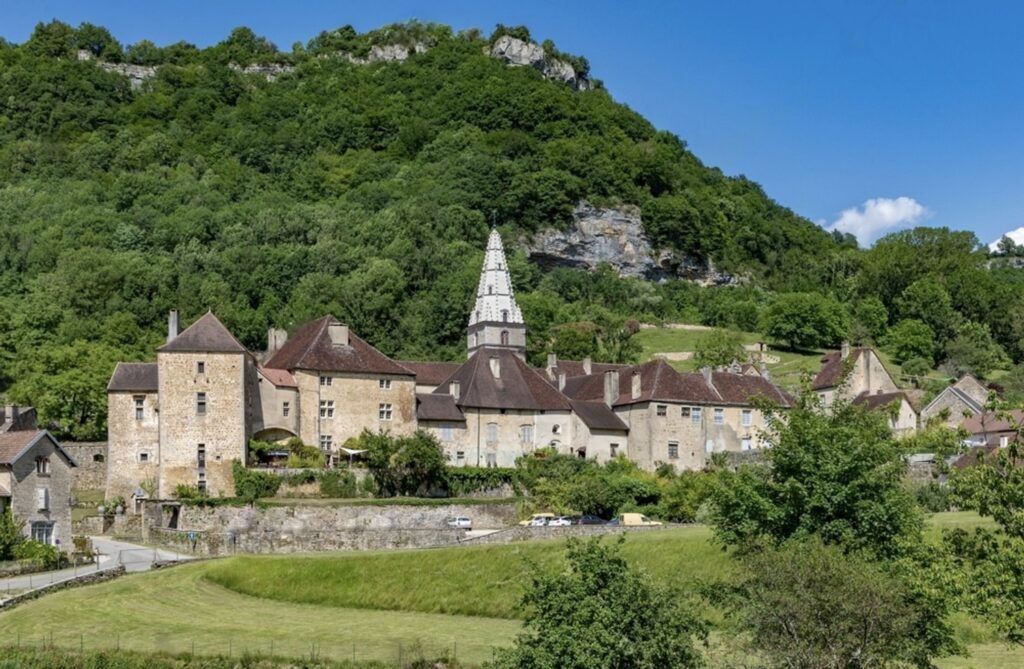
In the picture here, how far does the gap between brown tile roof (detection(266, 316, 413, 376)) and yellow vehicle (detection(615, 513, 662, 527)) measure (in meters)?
14.7

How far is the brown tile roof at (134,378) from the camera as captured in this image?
202 feet

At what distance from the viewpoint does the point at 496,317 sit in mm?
92625

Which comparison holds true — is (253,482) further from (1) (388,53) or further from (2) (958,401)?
(1) (388,53)

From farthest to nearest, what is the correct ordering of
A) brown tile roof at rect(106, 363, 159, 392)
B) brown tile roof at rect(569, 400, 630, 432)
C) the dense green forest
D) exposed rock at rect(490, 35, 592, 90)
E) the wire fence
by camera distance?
exposed rock at rect(490, 35, 592, 90) → the dense green forest → brown tile roof at rect(569, 400, 630, 432) → brown tile roof at rect(106, 363, 159, 392) → the wire fence

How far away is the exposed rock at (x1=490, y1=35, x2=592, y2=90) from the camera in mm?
182375

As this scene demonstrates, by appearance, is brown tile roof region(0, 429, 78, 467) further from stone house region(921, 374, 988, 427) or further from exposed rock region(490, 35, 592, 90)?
exposed rock region(490, 35, 592, 90)

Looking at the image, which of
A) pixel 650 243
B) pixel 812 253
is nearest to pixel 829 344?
pixel 650 243

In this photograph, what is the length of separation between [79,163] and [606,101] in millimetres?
67290

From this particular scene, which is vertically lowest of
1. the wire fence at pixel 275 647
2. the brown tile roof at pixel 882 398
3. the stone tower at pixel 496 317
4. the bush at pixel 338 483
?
the wire fence at pixel 275 647

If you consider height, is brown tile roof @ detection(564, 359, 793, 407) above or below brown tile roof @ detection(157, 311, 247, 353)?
below

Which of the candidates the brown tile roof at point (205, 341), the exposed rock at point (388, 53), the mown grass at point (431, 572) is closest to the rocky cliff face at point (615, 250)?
the exposed rock at point (388, 53)

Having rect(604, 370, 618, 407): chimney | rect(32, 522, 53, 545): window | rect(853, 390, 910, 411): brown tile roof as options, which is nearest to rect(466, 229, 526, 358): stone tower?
rect(604, 370, 618, 407): chimney

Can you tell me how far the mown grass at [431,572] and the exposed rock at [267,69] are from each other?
14366 centimetres

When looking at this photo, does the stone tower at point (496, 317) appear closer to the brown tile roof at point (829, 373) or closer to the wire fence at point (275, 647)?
the brown tile roof at point (829, 373)
